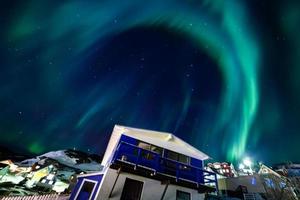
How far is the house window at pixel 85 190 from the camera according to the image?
13617mm

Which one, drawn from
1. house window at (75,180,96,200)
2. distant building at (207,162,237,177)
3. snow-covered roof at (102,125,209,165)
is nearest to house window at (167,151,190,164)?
snow-covered roof at (102,125,209,165)

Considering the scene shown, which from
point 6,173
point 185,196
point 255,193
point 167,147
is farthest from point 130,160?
point 255,193

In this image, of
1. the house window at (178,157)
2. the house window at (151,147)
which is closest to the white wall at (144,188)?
the house window at (178,157)

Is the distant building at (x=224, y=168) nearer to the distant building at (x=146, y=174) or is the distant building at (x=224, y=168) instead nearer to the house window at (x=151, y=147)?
the distant building at (x=146, y=174)

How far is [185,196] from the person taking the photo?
14.1 metres

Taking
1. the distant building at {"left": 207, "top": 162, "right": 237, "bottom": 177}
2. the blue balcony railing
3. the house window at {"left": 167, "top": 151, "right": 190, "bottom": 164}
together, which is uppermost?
the distant building at {"left": 207, "top": 162, "right": 237, "bottom": 177}

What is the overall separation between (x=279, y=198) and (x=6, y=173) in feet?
103

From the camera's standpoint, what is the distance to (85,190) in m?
14.3

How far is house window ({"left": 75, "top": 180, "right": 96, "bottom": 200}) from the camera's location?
13617mm

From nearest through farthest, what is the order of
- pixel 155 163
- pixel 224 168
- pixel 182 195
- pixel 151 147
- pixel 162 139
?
1. pixel 155 163
2. pixel 182 195
3. pixel 151 147
4. pixel 162 139
5. pixel 224 168

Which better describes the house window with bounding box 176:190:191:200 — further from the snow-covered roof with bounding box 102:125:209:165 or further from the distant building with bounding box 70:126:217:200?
the snow-covered roof with bounding box 102:125:209:165

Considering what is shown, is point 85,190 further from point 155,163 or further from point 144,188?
point 155,163

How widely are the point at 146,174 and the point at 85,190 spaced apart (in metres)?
5.80

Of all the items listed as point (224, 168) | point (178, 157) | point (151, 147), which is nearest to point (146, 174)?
point (151, 147)
